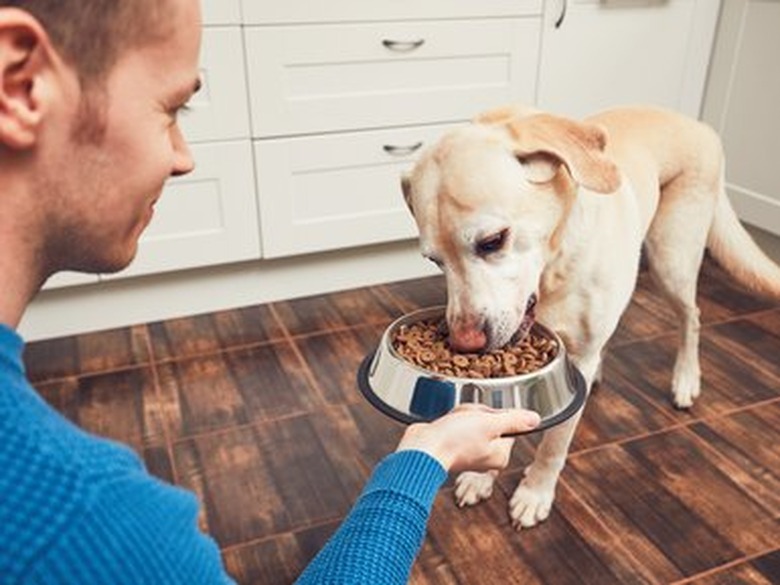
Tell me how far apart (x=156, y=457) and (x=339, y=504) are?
1.68ft

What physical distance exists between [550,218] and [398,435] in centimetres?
83

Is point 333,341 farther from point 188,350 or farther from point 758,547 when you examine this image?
point 758,547

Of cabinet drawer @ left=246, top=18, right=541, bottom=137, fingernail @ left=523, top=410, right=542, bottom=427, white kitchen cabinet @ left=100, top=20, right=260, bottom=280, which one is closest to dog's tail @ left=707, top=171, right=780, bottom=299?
cabinet drawer @ left=246, top=18, right=541, bottom=137

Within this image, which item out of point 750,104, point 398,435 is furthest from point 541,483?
point 750,104

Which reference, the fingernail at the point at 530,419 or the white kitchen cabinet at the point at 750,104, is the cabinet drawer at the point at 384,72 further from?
the fingernail at the point at 530,419

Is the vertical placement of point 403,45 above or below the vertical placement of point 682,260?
above

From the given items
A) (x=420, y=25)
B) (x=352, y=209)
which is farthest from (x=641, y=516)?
(x=420, y=25)

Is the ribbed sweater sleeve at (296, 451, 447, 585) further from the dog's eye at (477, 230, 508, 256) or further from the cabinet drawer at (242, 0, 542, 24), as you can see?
the cabinet drawer at (242, 0, 542, 24)

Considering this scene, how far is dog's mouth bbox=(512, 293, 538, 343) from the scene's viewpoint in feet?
4.55

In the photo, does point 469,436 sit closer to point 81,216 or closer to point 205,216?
point 81,216

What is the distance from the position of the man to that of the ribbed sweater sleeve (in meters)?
0.24

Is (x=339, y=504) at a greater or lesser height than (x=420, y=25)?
lesser

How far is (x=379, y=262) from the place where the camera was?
2.82m

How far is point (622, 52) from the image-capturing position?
2729 millimetres
